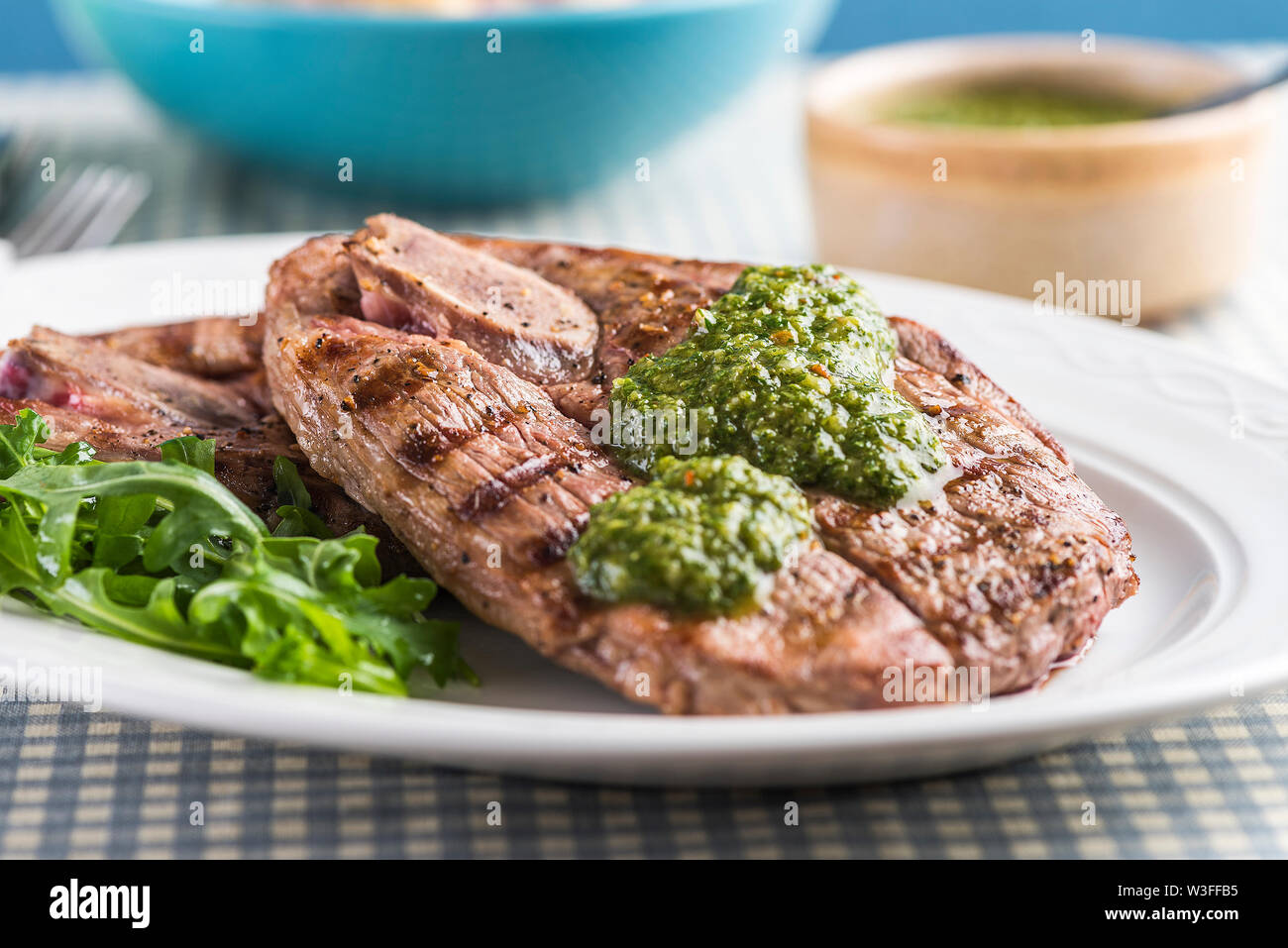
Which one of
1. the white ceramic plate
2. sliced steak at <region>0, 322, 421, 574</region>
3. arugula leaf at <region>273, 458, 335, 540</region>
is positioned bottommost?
the white ceramic plate

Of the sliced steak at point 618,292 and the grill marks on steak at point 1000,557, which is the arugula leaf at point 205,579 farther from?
the grill marks on steak at point 1000,557

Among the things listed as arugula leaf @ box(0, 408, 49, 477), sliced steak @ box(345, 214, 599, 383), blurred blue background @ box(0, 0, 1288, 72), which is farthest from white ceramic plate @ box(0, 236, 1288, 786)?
blurred blue background @ box(0, 0, 1288, 72)

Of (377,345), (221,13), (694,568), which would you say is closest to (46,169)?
(221,13)

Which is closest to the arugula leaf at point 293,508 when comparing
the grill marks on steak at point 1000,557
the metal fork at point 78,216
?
the grill marks on steak at point 1000,557

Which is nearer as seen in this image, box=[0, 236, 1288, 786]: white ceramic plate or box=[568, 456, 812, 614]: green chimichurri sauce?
box=[0, 236, 1288, 786]: white ceramic plate

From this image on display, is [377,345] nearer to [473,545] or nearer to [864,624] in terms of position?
[473,545]

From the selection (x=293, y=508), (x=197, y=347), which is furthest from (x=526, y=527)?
(x=197, y=347)

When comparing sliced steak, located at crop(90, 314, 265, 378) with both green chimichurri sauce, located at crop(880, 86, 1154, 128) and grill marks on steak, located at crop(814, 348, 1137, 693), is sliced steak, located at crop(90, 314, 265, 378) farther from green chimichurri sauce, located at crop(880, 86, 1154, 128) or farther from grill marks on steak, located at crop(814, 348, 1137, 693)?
green chimichurri sauce, located at crop(880, 86, 1154, 128)
